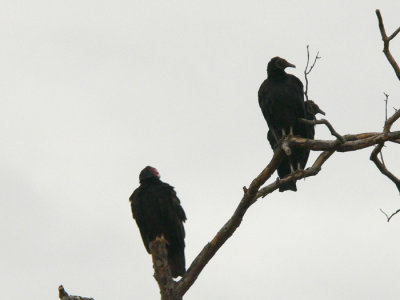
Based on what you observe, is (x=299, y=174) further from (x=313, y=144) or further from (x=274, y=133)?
(x=274, y=133)

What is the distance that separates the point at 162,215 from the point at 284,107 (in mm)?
1444

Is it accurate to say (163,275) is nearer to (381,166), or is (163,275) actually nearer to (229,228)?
(229,228)

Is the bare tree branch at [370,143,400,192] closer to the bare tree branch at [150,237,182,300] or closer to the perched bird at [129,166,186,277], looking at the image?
the bare tree branch at [150,237,182,300]

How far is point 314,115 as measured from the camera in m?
6.58

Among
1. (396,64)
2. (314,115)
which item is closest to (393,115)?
(396,64)

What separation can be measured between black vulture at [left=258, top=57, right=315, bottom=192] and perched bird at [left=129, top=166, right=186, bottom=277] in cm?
104

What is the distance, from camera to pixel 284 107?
6961 millimetres

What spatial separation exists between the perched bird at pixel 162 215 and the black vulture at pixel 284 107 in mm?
1037

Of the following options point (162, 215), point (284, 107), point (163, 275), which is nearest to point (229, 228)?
point (163, 275)

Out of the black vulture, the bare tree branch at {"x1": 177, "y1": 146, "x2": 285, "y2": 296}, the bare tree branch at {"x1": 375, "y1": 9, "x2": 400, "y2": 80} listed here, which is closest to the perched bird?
the black vulture

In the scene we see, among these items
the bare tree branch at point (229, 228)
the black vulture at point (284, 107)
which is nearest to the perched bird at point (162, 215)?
the black vulture at point (284, 107)

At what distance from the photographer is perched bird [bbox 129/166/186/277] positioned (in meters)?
6.70

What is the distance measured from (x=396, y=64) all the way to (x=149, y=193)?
8.76ft

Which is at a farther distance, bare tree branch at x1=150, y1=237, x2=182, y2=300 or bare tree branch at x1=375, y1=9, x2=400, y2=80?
bare tree branch at x1=375, y1=9, x2=400, y2=80
